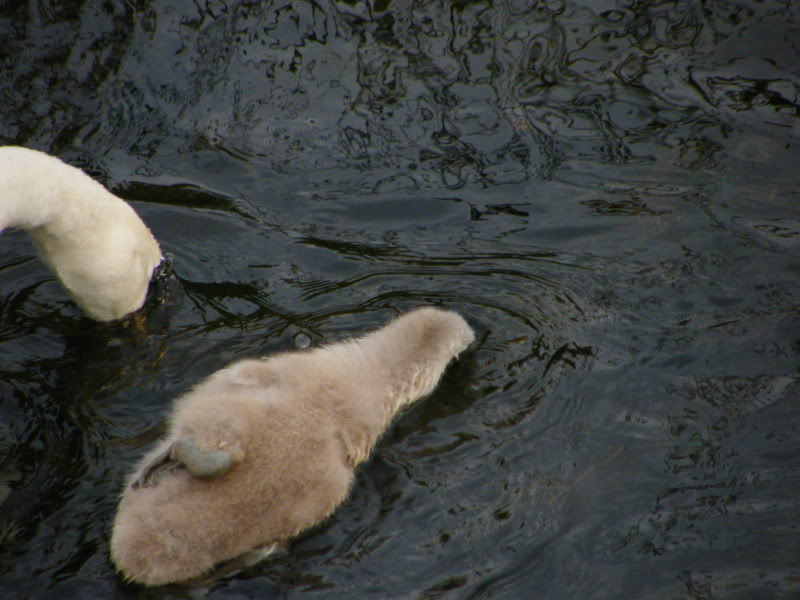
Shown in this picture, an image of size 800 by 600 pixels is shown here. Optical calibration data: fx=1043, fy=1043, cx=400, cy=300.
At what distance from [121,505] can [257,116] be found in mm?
3741

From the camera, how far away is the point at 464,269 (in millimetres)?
6211

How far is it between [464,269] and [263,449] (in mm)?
2116

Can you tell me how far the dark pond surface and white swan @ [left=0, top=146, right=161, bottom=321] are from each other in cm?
24

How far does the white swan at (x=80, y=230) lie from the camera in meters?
5.16

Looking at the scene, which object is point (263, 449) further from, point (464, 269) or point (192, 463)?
point (464, 269)

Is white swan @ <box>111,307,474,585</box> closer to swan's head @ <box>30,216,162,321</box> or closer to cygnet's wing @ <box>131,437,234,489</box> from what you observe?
cygnet's wing @ <box>131,437,234,489</box>

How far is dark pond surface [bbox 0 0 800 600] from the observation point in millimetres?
4586

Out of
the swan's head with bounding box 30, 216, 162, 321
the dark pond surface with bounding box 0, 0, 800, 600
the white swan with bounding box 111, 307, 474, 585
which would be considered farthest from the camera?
the swan's head with bounding box 30, 216, 162, 321

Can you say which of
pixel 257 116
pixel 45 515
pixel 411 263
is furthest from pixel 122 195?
pixel 45 515

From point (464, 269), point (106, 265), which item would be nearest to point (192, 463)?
point (106, 265)

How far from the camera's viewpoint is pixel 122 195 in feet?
22.3

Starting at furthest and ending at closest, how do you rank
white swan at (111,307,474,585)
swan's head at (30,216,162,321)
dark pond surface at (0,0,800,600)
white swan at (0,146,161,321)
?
swan's head at (30,216,162,321) → white swan at (0,146,161,321) → dark pond surface at (0,0,800,600) → white swan at (111,307,474,585)

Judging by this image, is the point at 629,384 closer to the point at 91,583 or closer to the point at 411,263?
the point at 411,263

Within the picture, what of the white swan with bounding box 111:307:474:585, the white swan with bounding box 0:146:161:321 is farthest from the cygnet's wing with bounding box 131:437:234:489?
the white swan with bounding box 0:146:161:321
